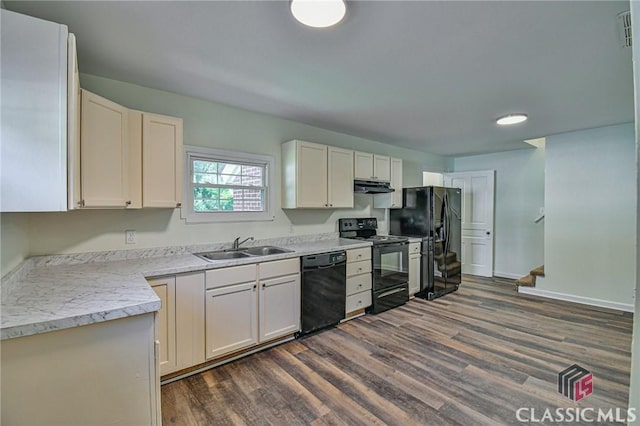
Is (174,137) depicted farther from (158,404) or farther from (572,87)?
(572,87)

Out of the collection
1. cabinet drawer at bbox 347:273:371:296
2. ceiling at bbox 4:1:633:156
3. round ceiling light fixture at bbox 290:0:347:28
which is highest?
ceiling at bbox 4:1:633:156

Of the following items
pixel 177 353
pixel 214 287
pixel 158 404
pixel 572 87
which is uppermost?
pixel 572 87

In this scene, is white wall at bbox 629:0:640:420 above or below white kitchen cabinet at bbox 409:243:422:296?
above

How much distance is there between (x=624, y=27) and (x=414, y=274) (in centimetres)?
331

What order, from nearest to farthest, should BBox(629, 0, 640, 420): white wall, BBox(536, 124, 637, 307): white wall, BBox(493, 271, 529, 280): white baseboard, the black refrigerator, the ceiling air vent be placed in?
1. BBox(629, 0, 640, 420): white wall
2. the ceiling air vent
3. BBox(536, 124, 637, 307): white wall
4. the black refrigerator
5. BBox(493, 271, 529, 280): white baseboard

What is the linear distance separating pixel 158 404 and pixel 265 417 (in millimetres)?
756

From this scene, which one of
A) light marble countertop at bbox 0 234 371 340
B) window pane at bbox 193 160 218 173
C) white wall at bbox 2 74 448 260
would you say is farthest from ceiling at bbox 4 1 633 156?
light marble countertop at bbox 0 234 371 340

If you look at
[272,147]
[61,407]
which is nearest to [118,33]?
[272,147]

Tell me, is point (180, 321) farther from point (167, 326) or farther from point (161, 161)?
point (161, 161)

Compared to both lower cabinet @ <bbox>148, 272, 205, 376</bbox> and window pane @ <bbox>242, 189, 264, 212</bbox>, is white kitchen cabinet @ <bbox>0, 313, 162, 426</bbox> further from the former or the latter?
window pane @ <bbox>242, 189, 264, 212</bbox>

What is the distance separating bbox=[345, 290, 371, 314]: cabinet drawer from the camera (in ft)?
11.3

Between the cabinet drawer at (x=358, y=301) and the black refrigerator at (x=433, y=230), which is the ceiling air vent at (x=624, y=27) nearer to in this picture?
the black refrigerator at (x=433, y=230)

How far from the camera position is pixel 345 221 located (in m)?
4.24

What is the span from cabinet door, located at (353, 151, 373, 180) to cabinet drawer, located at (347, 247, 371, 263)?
1062mm
